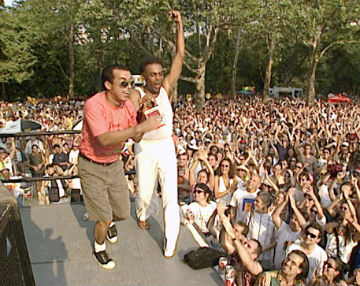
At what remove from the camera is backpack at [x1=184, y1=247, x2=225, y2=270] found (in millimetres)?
2873

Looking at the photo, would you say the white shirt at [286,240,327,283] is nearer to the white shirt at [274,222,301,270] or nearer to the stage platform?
the white shirt at [274,222,301,270]

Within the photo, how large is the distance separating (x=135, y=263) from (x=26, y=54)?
35.5 metres

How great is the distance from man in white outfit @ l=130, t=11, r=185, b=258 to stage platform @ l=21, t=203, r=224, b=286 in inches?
8.3

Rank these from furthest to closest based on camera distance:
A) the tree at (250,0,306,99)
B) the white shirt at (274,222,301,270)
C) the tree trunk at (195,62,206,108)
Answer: the tree trunk at (195,62,206,108)
the tree at (250,0,306,99)
the white shirt at (274,222,301,270)

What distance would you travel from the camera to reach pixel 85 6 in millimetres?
16359

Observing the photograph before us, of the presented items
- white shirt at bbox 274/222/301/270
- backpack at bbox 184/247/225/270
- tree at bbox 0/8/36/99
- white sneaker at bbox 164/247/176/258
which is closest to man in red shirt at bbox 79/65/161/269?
white sneaker at bbox 164/247/176/258

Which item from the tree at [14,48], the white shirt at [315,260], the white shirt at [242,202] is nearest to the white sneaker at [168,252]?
the white shirt at [315,260]

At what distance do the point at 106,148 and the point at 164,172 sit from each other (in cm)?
54

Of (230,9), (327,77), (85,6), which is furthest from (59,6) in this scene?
(327,77)

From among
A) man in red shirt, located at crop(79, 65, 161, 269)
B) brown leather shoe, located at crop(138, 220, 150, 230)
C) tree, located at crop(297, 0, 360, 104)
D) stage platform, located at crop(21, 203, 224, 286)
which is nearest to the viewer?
man in red shirt, located at crop(79, 65, 161, 269)

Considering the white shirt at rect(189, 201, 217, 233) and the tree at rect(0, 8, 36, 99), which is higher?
the tree at rect(0, 8, 36, 99)

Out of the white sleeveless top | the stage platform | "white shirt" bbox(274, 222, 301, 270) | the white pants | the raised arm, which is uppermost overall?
the white sleeveless top

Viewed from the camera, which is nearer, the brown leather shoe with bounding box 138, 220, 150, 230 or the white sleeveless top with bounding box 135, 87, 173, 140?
the white sleeveless top with bounding box 135, 87, 173, 140

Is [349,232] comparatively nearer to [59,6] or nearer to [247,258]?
[247,258]
